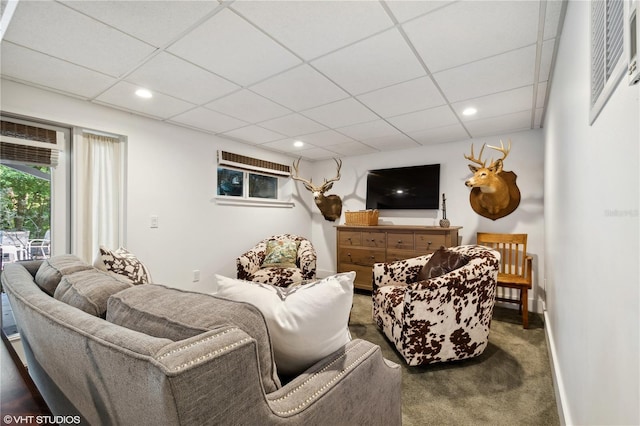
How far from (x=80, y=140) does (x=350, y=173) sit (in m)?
3.67

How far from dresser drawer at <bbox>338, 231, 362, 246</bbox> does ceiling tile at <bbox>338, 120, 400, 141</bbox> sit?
4.73ft

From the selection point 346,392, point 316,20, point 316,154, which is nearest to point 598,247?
point 346,392

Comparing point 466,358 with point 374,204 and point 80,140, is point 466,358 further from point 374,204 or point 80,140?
point 80,140

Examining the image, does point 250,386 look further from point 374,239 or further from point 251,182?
point 251,182

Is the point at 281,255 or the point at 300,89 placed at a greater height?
the point at 300,89

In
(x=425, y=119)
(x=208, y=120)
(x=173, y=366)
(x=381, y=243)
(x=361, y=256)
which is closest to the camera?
(x=173, y=366)

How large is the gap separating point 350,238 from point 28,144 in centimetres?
374

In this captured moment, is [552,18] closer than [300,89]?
Yes

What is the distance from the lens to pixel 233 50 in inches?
76.0

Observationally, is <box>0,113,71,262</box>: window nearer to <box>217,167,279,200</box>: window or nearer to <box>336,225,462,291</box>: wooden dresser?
<box>217,167,279,200</box>: window

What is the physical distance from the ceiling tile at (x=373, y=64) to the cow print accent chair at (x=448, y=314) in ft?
5.07

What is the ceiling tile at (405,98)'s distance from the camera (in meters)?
2.41

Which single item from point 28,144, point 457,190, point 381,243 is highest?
point 28,144

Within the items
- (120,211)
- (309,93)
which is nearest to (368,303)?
(309,93)
